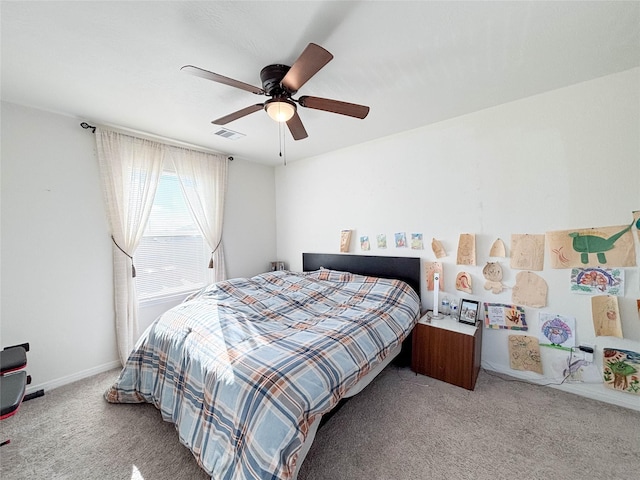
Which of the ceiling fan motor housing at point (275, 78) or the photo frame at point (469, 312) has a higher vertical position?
the ceiling fan motor housing at point (275, 78)

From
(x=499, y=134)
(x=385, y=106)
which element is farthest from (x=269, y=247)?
(x=499, y=134)

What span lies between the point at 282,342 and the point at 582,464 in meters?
1.84

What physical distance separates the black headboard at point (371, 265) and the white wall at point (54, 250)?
232 centimetres

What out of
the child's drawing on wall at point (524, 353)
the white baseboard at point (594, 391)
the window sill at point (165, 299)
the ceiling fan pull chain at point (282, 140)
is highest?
the ceiling fan pull chain at point (282, 140)

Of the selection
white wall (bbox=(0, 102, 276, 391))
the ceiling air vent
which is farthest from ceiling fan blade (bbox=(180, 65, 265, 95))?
white wall (bbox=(0, 102, 276, 391))

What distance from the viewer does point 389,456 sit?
148 cm

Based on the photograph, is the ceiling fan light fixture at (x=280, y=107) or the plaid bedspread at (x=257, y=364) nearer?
the plaid bedspread at (x=257, y=364)

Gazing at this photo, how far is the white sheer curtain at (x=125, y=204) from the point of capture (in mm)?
2436

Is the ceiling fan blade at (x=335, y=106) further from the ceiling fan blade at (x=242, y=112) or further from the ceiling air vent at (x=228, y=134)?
the ceiling air vent at (x=228, y=134)

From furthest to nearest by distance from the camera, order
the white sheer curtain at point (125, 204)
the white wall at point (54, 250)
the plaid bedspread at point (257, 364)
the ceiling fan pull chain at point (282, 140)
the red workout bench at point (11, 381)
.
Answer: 1. the ceiling fan pull chain at point (282, 140)
2. the white sheer curtain at point (125, 204)
3. the white wall at point (54, 250)
4. the red workout bench at point (11, 381)
5. the plaid bedspread at point (257, 364)

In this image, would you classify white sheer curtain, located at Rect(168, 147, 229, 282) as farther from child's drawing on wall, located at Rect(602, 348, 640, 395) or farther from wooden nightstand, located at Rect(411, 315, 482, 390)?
child's drawing on wall, located at Rect(602, 348, 640, 395)

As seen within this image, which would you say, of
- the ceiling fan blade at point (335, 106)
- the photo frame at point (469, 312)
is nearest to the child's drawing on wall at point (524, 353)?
the photo frame at point (469, 312)

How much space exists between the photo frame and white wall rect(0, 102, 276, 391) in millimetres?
3466

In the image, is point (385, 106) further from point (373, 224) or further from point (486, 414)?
point (486, 414)
